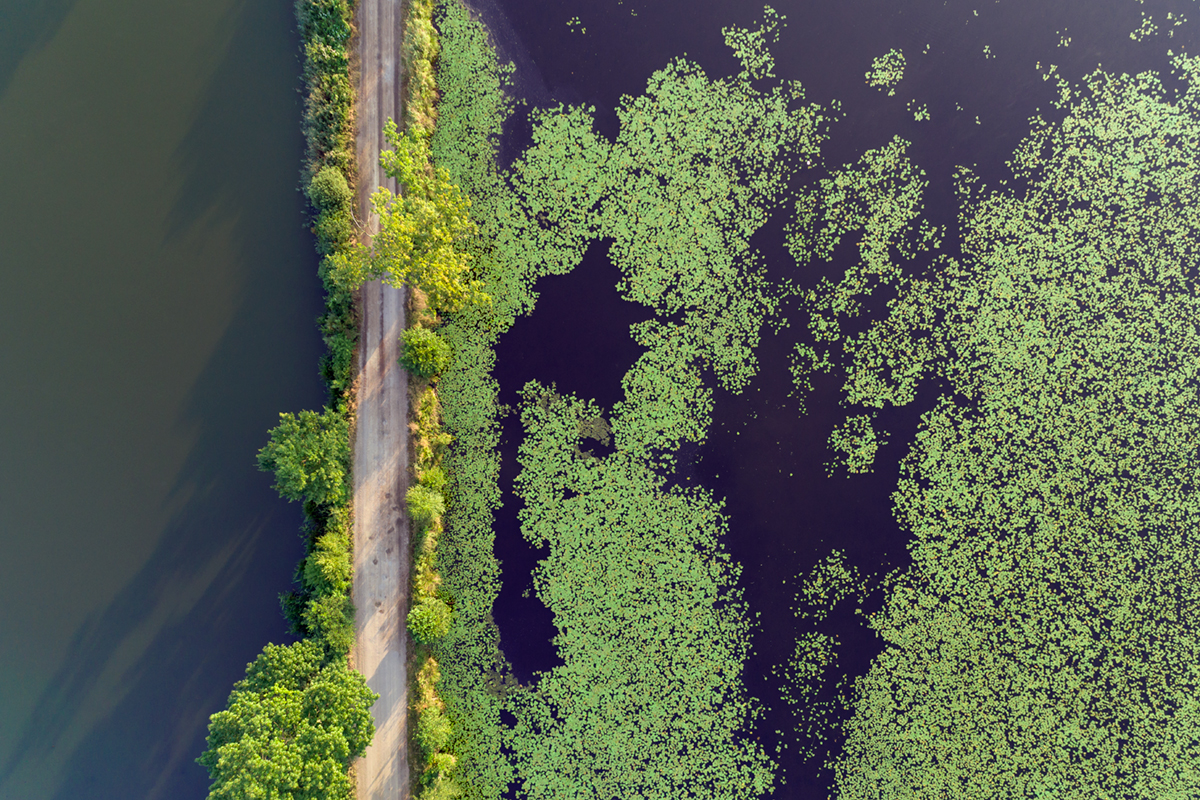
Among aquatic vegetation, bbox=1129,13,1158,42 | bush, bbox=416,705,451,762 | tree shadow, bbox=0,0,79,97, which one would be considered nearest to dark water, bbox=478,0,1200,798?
aquatic vegetation, bbox=1129,13,1158,42

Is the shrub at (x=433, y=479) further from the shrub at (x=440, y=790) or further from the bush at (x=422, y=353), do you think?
the shrub at (x=440, y=790)

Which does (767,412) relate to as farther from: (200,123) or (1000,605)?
(200,123)

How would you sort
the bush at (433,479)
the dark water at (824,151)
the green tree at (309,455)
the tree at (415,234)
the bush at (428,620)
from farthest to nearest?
the dark water at (824,151)
the bush at (433,479)
the bush at (428,620)
the tree at (415,234)
the green tree at (309,455)

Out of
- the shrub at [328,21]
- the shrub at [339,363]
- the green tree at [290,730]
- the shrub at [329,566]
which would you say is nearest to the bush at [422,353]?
the shrub at [339,363]

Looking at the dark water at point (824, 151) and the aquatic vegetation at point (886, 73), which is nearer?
the dark water at point (824, 151)

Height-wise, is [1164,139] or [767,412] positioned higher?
[1164,139]

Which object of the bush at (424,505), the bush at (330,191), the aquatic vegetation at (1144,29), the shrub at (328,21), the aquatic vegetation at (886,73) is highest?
the shrub at (328,21)

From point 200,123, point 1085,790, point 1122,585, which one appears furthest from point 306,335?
point 1085,790
